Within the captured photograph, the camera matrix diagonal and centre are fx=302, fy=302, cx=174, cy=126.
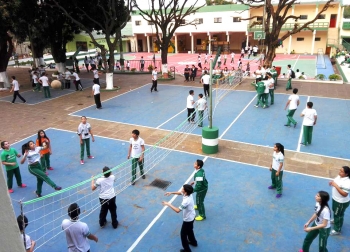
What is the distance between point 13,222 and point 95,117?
514 inches

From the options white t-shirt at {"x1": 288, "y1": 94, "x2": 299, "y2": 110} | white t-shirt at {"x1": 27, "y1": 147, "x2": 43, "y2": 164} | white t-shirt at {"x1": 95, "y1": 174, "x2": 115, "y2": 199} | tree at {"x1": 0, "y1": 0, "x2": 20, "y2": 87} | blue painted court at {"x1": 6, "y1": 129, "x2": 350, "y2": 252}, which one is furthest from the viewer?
tree at {"x1": 0, "y1": 0, "x2": 20, "y2": 87}

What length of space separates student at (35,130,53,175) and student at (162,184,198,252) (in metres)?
4.81

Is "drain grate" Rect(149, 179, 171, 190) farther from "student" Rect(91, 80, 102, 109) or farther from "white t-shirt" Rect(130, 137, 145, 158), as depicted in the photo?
"student" Rect(91, 80, 102, 109)

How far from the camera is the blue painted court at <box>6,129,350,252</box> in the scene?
244 inches

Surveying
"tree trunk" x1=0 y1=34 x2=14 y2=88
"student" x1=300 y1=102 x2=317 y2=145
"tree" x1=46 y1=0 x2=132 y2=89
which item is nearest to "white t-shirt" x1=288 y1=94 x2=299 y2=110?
"student" x1=300 y1=102 x2=317 y2=145

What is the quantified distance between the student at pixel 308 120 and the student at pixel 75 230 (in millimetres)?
8050

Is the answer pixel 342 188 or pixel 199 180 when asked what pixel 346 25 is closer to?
pixel 342 188

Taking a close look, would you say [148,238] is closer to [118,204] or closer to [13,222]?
[118,204]

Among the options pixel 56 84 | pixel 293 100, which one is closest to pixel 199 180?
pixel 293 100

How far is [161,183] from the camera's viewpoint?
336 inches

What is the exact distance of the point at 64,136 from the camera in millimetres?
12289

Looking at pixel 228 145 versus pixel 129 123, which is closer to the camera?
pixel 228 145

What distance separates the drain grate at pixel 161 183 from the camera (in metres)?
8.38

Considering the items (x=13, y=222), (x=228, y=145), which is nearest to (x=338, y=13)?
(x=228, y=145)
